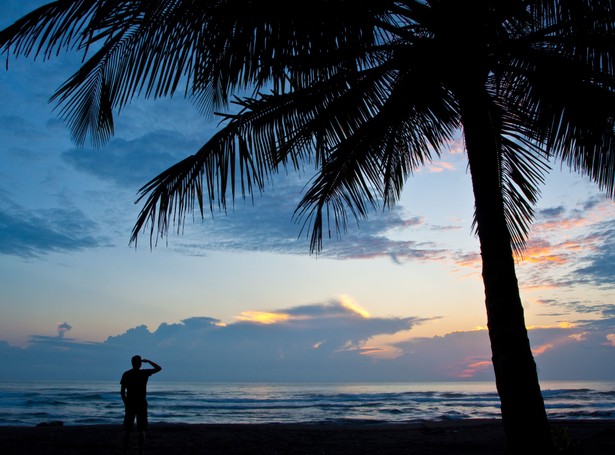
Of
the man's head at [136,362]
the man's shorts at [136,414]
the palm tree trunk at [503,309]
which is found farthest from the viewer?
the man's head at [136,362]

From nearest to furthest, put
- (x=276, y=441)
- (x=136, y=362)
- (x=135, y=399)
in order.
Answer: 1. (x=135, y=399)
2. (x=136, y=362)
3. (x=276, y=441)

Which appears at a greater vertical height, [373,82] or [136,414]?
[373,82]

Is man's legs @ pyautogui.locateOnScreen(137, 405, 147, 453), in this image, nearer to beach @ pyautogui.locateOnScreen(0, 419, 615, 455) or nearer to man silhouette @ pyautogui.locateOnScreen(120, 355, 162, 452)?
man silhouette @ pyautogui.locateOnScreen(120, 355, 162, 452)

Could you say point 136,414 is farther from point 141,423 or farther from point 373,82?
point 373,82

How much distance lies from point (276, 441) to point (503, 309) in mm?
7704

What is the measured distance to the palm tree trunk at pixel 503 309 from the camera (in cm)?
326

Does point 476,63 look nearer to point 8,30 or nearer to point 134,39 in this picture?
point 134,39

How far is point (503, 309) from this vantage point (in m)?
3.46

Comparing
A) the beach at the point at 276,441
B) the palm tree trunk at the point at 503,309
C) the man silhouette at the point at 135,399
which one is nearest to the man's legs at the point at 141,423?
the man silhouette at the point at 135,399

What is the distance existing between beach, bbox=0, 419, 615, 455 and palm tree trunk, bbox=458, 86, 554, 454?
14.9 feet

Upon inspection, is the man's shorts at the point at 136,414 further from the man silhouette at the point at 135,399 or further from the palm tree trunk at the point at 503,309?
the palm tree trunk at the point at 503,309

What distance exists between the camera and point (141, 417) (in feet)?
22.0

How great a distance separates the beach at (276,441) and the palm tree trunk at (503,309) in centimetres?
453

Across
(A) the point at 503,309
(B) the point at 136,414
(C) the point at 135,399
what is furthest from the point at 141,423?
(A) the point at 503,309
